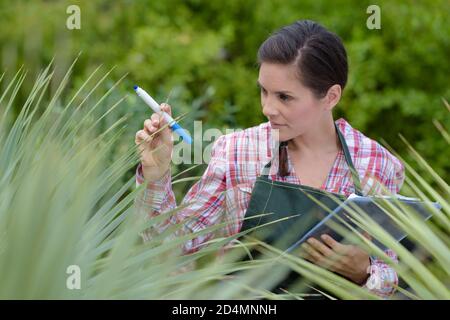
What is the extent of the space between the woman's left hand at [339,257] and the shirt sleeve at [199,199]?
30cm

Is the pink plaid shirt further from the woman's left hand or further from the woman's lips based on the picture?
the woman's left hand

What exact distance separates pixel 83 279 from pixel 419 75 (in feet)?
14.5

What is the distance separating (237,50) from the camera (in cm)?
607

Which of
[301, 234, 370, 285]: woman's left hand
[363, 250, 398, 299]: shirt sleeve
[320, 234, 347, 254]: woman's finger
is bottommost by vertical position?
[363, 250, 398, 299]: shirt sleeve

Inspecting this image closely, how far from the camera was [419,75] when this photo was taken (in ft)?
18.2

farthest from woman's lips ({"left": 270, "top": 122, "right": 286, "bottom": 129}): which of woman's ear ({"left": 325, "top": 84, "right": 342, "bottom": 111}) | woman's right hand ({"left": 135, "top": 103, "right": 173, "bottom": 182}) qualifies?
woman's right hand ({"left": 135, "top": 103, "right": 173, "bottom": 182})

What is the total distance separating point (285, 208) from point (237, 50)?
3.85 metres

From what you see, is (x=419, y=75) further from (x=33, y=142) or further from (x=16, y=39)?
(x=33, y=142)

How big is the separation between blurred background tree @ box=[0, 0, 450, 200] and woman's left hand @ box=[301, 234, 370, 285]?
2.72m

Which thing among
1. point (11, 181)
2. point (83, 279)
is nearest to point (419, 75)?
point (11, 181)

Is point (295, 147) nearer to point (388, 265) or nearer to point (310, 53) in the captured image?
point (310, 53)

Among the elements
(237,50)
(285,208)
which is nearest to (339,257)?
(285,208)

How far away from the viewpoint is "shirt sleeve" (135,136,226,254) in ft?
7.38
